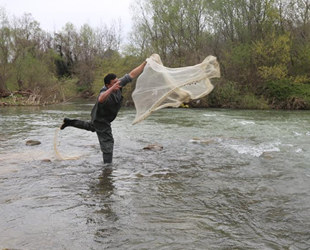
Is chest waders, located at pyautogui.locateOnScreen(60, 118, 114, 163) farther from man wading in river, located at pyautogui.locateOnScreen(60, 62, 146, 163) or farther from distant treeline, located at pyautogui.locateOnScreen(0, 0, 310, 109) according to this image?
distant treeline, located at pyautogui.locateOnScreen(0, 0, 310, 109)

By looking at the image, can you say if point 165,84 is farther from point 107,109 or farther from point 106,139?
point 106,139

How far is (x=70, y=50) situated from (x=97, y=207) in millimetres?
66741

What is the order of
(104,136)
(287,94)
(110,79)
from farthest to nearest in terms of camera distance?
(287,94), (104,136), (110,79)

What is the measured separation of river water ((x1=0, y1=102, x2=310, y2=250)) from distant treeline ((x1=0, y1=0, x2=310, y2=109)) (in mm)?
21541

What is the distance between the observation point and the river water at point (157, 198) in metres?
3.63

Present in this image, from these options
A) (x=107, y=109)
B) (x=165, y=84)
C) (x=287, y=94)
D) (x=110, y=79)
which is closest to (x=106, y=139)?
(x=107, y=109)

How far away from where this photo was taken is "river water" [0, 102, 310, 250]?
3631mm

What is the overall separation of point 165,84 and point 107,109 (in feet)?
4.53

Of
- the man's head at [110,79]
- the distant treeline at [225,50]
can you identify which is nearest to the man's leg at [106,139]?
the man's head at [110,79]

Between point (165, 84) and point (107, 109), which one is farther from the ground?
point (165, 84)

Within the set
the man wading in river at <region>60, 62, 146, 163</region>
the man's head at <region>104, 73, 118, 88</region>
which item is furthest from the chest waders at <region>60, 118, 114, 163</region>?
the man's head at <region>104, 73, 118, 88</region>

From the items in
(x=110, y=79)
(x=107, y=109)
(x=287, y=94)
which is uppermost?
(x=110, y=79)

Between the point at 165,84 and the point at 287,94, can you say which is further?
the point at 287,94

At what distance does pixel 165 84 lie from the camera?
7047 millimetres
